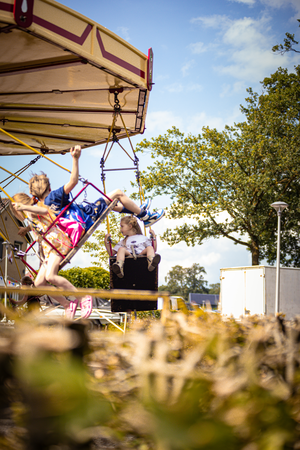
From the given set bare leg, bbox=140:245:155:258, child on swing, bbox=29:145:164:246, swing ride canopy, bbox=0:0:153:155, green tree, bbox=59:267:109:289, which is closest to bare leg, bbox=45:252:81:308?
child on swing, bbox=29:145:164:246

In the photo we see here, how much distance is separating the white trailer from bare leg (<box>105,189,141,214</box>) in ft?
37.7

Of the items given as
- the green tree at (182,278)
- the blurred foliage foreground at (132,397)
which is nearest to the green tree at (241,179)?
the blurred foliage foreground at (132,397)

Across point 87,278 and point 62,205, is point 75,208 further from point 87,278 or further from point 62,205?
point 87,278

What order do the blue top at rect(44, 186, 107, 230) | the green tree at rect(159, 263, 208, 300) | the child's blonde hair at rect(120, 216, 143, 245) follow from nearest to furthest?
1. the blue top at rect(44, 186, 107, 230)
2. the child's blonde hair at rect(120, 216, 143, 245)
3. the green tree at rect(159, 263, 208, 300)

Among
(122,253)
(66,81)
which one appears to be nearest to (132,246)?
(122,253)

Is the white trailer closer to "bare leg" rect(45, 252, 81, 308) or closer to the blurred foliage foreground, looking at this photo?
"bare leg" rect(45, 252, 81, 308)

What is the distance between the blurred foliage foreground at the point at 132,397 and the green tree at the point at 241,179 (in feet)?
61.6

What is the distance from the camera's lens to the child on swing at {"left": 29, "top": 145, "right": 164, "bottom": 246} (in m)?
3.52

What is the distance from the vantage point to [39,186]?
373cm

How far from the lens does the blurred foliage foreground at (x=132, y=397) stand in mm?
509

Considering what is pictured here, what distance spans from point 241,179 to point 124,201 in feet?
52.8

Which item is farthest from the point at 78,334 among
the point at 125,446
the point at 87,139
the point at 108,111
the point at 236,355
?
the point at 87,139

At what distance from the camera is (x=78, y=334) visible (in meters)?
0.62

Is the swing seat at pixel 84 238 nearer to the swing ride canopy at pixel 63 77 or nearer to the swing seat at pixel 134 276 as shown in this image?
the swing seat at pixel 134 276
